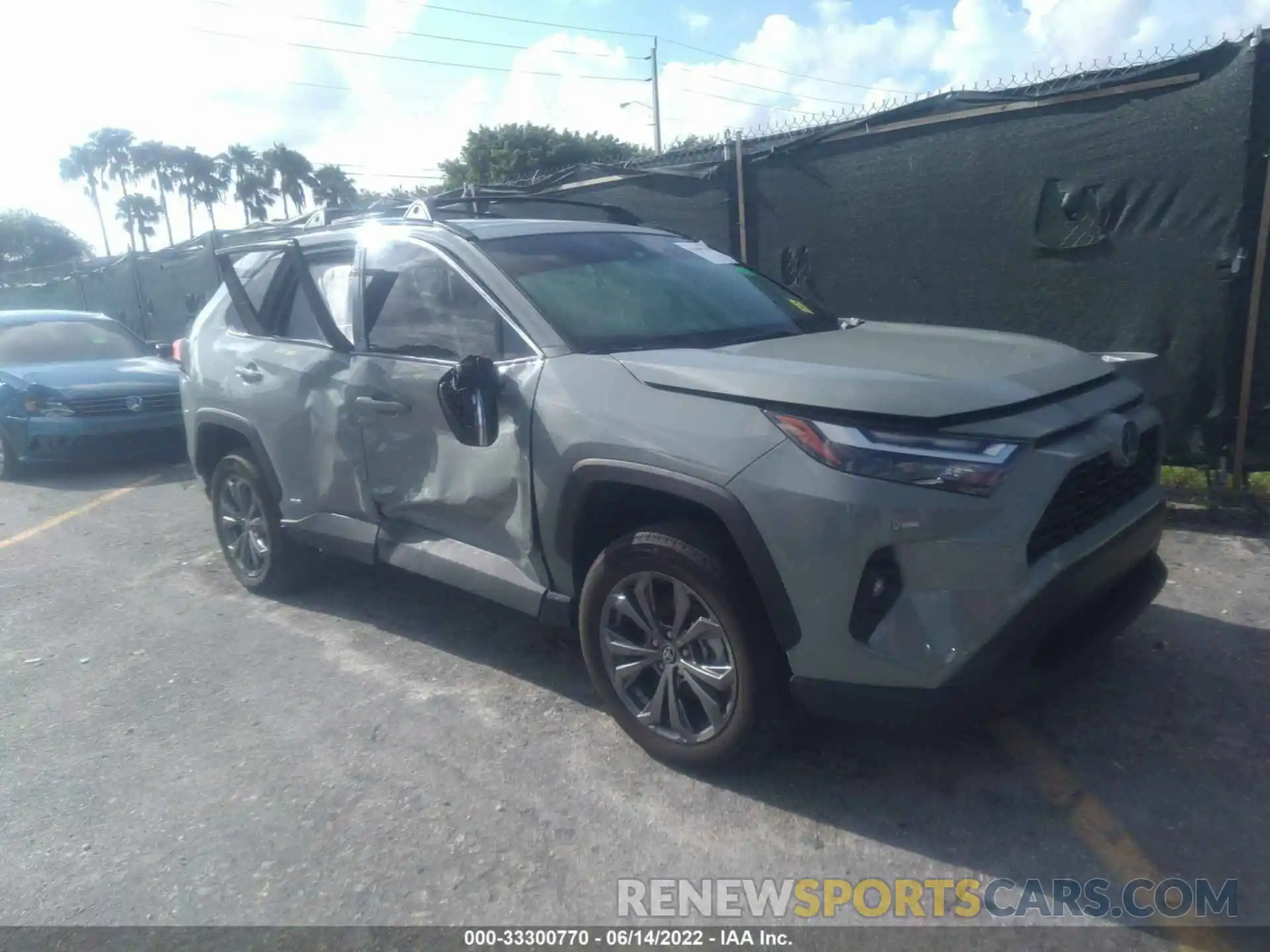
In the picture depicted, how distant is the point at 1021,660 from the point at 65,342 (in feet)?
32.8

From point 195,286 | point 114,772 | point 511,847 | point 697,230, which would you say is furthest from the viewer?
point 195,286

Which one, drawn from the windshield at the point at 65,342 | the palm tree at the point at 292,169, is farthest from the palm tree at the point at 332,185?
the windshield at the point at 65,342

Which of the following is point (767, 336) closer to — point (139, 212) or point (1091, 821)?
point (1091, 821)

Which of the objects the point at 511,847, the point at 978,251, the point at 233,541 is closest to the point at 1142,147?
the point at 978,251

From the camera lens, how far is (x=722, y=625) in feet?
9.87

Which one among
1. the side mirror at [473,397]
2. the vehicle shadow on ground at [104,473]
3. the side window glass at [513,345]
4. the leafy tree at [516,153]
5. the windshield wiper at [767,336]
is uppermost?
the leafy tree at [516,153]

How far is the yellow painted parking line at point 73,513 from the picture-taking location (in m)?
6.92

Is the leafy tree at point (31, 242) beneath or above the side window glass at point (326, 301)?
above

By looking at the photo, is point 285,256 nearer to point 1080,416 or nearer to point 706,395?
point 706,395

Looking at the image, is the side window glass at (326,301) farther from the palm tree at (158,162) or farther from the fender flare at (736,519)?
the palm tree at (158,162)

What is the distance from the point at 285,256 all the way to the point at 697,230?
3682 mm

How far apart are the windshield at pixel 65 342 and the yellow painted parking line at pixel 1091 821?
9.39m

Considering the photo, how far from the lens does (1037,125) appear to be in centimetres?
591

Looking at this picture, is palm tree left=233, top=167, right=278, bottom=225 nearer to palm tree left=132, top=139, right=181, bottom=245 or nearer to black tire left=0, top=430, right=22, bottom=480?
palm tree left=132, top=139, right=181, bottom=245
